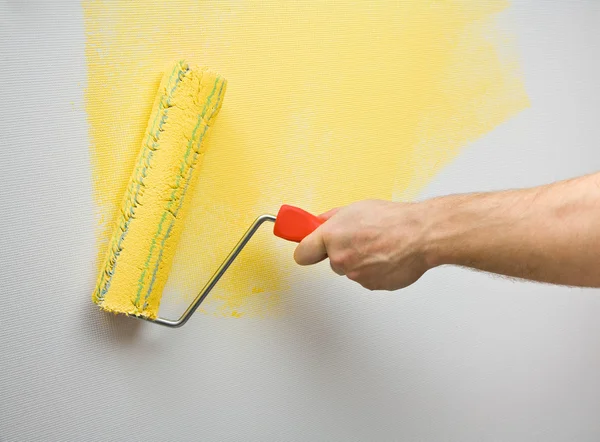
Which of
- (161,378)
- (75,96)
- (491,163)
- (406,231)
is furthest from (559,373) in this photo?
(75,96)

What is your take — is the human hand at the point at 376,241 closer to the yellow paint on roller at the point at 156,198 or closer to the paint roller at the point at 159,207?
the paint roller at the point at 159,207

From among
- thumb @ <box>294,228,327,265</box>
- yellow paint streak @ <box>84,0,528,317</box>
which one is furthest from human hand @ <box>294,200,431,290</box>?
yellow paint streak @ <box>84,0,528,317</box>

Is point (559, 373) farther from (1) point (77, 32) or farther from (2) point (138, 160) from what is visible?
(1) point (77, 32)

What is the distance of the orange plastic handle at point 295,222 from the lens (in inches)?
30.3

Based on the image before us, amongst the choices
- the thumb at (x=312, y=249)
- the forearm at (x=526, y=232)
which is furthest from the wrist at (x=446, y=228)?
the thumb at (x=312, y=249)

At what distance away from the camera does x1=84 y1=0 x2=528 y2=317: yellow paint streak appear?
0.80 metres

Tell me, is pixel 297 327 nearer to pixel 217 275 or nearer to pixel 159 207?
pixel 217 275

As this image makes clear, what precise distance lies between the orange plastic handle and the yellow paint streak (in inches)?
4.7

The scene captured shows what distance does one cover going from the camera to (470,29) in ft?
3.34

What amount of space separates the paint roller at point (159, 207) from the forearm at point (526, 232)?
0.17m

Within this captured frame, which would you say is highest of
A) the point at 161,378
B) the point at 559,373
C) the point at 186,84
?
the point at 186,84

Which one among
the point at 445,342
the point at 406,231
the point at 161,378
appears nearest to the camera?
the point at 406,231

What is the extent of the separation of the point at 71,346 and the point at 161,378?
128 mm

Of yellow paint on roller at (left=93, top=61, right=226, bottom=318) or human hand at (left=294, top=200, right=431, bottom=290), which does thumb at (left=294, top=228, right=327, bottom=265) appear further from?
yellow paint on roller at (left=93, top=61, right=226, bottom=318)
